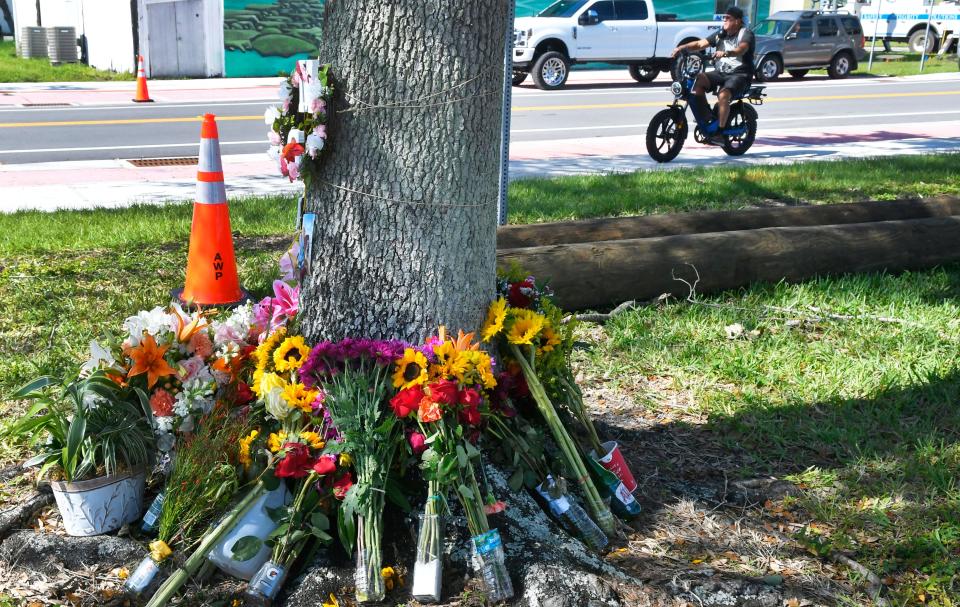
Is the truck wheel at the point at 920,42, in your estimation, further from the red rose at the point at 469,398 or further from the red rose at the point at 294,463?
the red rose at the point at 294,463

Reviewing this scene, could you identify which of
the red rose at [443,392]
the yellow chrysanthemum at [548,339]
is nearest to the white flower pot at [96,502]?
the red rose at [443,392]

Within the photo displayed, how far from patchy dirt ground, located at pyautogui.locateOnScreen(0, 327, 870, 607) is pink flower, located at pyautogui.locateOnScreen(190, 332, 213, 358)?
669 mm

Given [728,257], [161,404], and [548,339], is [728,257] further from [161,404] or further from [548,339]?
[161,404]

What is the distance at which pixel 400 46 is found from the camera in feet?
9.76

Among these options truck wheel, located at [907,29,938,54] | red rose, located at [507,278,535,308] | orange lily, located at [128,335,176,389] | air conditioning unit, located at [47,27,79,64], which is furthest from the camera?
truck wheel, located at [907,29,938,54]

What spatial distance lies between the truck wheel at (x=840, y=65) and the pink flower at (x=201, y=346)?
2483 centimetres

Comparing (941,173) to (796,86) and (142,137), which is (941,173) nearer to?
(142,137)

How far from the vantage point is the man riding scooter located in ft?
37.7

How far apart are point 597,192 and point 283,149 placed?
5711 mm

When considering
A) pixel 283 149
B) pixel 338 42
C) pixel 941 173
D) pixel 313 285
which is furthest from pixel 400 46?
pixel 941 173

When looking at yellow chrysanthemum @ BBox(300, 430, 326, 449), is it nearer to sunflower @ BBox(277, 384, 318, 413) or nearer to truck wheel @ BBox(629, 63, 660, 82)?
sunflower @ BBox(277, 384, 318, 413)

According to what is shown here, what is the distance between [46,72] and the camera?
856 inches

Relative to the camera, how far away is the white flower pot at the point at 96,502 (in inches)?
116

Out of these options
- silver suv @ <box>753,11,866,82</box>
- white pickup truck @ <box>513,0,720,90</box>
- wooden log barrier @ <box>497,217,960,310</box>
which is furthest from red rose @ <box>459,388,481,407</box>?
silver suv @ <box>753,11,866,82</box>
